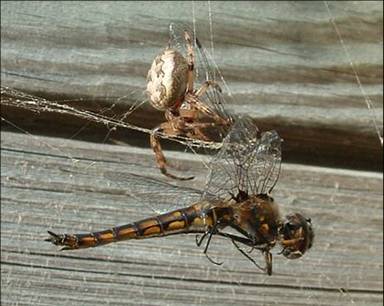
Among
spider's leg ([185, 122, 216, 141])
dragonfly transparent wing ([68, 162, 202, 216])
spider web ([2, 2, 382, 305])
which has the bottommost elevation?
spider web ([2, 2, 382, 305])

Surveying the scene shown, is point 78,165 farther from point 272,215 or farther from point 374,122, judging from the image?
point 374,122

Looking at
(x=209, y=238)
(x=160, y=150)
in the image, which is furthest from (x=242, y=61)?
(x=209, y=238)

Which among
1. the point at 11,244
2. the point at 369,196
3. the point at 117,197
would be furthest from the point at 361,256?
the point at 11,244

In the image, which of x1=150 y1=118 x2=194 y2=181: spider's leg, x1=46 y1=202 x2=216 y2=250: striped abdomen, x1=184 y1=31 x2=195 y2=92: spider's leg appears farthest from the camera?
x1=184 y1=31 x2=195 y2=92: spider's leg

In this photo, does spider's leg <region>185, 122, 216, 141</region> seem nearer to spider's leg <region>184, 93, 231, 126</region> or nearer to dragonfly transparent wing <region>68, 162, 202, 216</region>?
spider's leg <region>184, 93, 231, 126</region>

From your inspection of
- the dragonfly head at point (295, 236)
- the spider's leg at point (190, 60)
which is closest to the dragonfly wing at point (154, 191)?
the dragonfly head at point (295, 236)

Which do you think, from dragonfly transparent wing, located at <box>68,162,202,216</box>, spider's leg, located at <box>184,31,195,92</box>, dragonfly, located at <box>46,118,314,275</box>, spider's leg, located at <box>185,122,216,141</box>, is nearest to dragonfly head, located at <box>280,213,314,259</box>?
dragonfly, located at <box>46,118,314,275</box>

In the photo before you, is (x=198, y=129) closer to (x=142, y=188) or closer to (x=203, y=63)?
(x=203, y=63)
